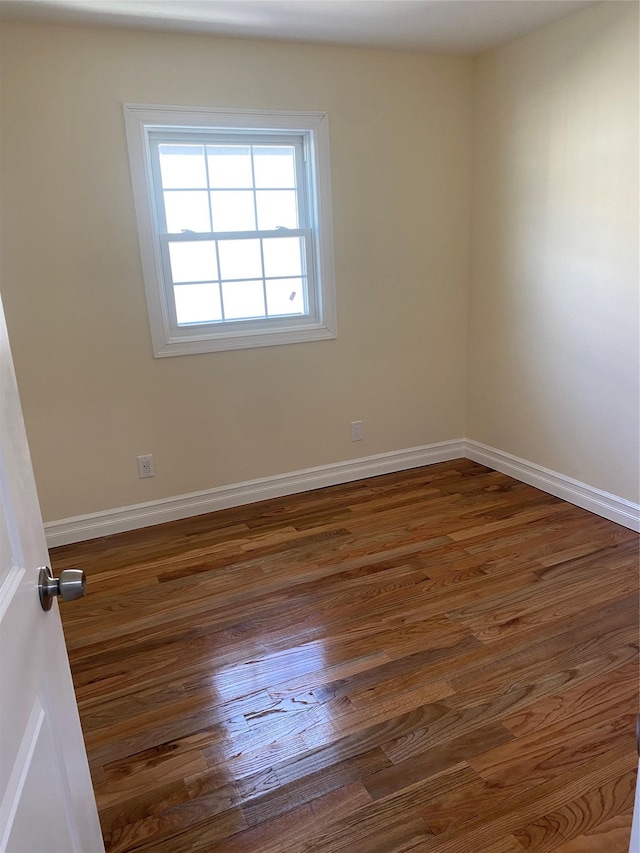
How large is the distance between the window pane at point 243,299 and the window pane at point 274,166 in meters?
0.55

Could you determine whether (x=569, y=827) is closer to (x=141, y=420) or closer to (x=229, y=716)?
(x=229, y=716)

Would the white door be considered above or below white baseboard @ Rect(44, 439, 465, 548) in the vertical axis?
above

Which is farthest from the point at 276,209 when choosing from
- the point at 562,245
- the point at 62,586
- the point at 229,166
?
the point at 62,586

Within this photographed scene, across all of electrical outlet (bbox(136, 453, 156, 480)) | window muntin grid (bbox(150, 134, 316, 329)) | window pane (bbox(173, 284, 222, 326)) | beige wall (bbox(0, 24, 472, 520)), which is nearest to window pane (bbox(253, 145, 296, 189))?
window muntin grid (bbox(150, 134, 316, 329))

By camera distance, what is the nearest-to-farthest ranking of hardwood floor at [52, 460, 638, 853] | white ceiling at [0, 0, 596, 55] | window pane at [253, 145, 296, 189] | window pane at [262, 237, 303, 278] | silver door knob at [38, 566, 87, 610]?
silver door knob at [38, 566, 87, 610]
hardwood floor at [52, 460, 638, 853]
white ceiling at [0, 0, 596, 55]
window pane at [253, 145, 296, 189]
window pane at [262, 237, 303, 278]

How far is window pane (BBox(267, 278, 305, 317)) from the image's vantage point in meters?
3.40

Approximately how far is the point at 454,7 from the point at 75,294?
2.21m

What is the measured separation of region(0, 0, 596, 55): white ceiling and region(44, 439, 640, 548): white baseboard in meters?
2.32

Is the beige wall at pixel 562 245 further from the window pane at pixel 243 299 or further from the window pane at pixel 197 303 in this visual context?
the window pane at pixel 197 303

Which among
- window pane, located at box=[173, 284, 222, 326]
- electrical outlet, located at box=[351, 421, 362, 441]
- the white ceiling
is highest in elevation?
the white ceiling

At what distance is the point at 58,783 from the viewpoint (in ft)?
3.11

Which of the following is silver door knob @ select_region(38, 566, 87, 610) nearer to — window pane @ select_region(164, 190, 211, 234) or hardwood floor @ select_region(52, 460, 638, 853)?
hardwood floor @ select_region(52, 460, 638, 853)

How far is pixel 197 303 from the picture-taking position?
325cm

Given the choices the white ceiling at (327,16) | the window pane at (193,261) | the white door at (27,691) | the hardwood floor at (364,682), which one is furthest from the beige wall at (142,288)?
the white door at (27,691)
